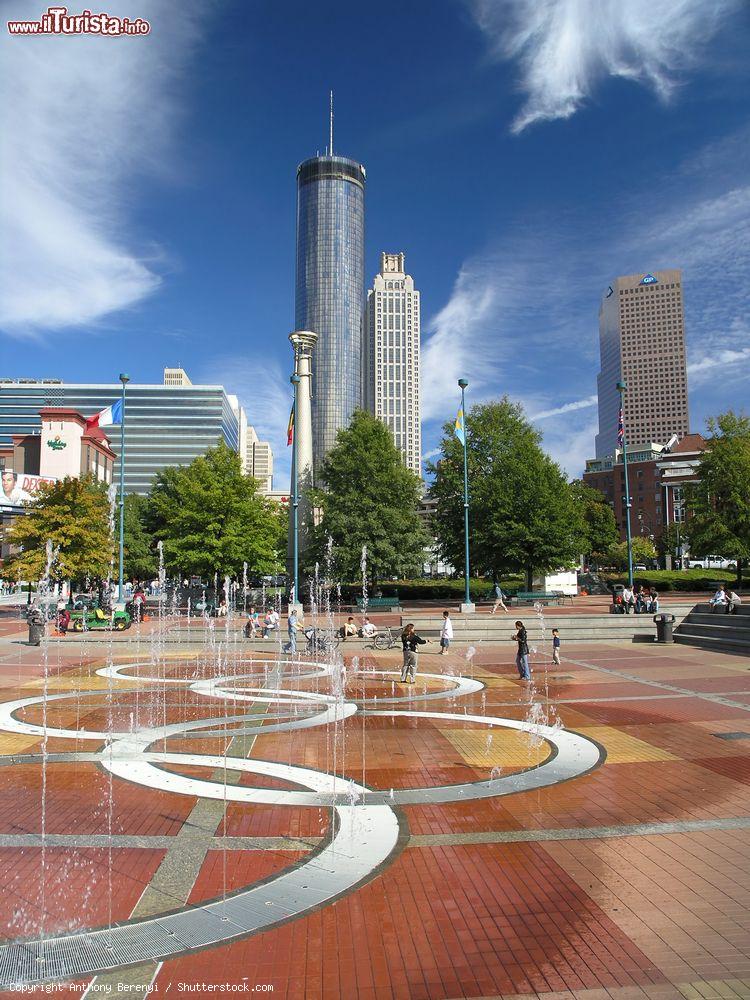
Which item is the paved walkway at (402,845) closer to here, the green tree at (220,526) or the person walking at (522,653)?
the person walking at (522,653)

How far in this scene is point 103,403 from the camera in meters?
140

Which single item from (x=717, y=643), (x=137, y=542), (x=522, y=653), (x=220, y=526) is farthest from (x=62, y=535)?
(x=137, y=542)

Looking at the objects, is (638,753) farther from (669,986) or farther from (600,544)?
(600,544)

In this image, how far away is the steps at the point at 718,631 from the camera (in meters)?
22.3

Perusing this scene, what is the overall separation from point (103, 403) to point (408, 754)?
14304 centimetres

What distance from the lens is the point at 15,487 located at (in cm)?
6438

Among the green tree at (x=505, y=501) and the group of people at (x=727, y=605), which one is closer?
the group of people at (x=727, y=605)

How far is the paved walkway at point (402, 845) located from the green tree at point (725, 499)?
118 feet

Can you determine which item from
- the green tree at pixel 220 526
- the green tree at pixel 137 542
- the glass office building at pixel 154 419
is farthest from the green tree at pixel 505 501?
the glass office building at pixel 154 419

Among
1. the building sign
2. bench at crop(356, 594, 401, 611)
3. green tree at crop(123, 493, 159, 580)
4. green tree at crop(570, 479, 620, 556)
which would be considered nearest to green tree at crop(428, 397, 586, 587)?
bench at crop(356, 594, 401, 611)

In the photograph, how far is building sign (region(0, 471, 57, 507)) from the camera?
6284 cm

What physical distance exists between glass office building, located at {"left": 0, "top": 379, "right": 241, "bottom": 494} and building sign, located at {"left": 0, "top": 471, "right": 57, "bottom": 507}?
222 ft

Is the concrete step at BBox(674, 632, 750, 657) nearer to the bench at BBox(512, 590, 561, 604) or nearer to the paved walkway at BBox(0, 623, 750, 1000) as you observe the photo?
the paved walkway at BBox(0, 623, 750, 1000)

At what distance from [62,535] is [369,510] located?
1742cm
